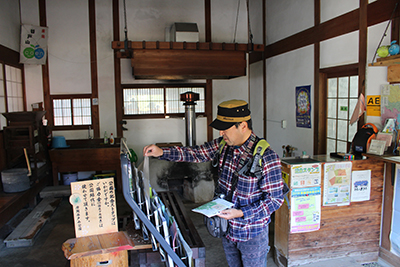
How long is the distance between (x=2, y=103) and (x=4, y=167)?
121 centimetres

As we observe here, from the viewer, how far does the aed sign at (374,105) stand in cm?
383

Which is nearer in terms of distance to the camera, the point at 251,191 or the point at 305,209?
the point at 251,191

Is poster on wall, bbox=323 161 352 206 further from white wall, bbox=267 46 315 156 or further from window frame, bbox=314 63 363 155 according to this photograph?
white wall, bbox=267 46 315 156

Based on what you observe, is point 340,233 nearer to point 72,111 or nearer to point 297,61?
point 297,61

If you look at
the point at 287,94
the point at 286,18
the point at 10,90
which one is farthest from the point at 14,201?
the point at 286,18

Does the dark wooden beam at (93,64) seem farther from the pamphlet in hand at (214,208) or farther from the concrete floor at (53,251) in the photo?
the pamphlet in hand at (214,208)

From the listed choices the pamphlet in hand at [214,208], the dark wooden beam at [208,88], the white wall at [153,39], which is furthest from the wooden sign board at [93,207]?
the dark wooden beam at [208,88]

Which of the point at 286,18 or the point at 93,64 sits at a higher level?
the point at 286,18

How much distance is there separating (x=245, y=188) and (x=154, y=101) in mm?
5969

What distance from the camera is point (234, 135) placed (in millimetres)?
2193

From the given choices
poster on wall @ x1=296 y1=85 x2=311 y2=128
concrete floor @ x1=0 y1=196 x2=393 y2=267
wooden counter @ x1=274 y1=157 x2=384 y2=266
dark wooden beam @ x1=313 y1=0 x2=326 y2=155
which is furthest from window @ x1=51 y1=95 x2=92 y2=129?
wooden counter @ x1=274 y1=157 x2=384 y2=266

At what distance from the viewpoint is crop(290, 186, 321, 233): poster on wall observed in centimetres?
337

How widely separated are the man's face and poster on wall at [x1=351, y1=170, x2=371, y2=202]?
2019 mm

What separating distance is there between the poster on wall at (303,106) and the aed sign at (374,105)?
4.82 feet
